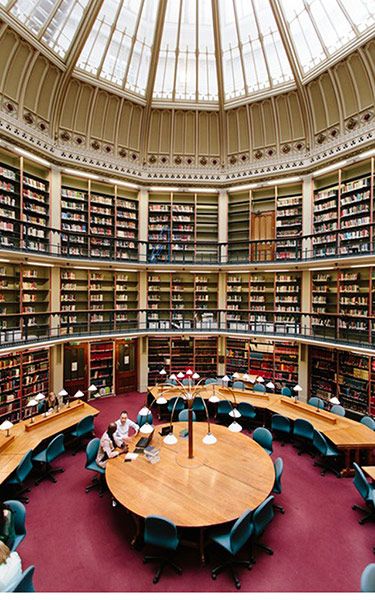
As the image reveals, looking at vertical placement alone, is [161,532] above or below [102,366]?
below

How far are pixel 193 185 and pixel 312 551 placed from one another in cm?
982

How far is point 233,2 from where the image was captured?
Result: 7727 millimetres

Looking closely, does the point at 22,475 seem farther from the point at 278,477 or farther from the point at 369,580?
the point at 369,580

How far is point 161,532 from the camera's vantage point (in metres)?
3.18

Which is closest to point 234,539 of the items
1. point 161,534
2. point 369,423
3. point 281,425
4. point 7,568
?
point 161,534

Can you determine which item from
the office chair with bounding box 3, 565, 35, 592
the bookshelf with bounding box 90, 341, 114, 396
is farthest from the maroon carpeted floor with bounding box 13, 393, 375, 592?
the bookshelf with bounding box 90, 341, 114, 396

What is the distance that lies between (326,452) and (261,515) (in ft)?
7.78

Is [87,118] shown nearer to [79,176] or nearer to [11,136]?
[79,176]

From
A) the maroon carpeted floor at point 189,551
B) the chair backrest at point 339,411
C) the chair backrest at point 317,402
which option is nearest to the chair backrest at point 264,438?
the maroon carpeted floor at point 189,551

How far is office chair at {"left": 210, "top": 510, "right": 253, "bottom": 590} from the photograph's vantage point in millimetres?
3133

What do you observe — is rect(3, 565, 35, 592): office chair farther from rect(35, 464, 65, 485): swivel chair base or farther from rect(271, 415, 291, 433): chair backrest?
rect(271, 415, 291, 433): chair backrest

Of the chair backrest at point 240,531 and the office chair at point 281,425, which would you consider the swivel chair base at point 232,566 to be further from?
the office chair at point 281,425

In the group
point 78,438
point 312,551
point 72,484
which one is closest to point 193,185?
point 78,438

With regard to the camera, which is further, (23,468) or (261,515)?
(23,468)
